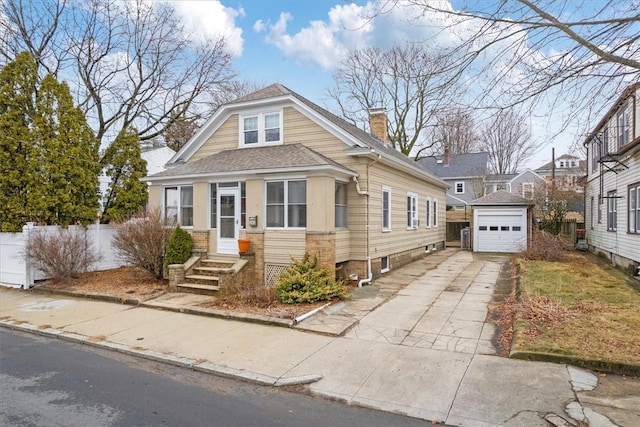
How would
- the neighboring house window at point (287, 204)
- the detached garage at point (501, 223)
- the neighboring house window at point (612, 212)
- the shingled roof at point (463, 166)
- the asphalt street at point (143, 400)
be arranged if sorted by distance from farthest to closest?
the shingled roof at point (463, 166) < the detached garage at point (501, 223) < the neighboring house window at point (612, 212) < the neighboring house window at point (287, 204) < the asphalt street at point (143, 400)

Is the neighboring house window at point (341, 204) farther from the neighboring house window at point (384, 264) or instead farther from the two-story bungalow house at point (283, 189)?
the neighboring house window at point (384, 264)

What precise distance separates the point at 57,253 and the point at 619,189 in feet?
62.9

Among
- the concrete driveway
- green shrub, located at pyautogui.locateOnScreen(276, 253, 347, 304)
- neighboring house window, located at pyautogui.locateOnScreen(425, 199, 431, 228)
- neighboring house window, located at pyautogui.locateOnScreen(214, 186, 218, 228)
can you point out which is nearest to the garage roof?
neighboring house window, located at pyautogui.locateOnScreen(425, 199, 431, 228)

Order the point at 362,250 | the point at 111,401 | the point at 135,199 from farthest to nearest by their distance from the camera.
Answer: the point at 135,199, the point at 362,250, the point at 111,401

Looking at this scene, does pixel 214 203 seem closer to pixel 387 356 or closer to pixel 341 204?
pixel 341 204

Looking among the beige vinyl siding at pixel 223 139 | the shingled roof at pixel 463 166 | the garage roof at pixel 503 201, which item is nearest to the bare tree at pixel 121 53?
the beige vinyl siding at pixel 223 139

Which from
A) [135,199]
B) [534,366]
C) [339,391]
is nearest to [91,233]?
[135,199]

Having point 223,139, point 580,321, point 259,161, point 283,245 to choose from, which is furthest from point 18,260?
point 580,321

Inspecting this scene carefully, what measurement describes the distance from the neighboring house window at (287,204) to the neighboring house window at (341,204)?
3.53 ft

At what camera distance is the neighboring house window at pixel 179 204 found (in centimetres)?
1262

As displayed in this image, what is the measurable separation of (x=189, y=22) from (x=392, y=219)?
43.1 feet

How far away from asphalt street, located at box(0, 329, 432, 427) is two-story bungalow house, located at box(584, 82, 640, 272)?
30.3 feet

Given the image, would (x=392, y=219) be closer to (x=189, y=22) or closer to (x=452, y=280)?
(x=452, y=280)

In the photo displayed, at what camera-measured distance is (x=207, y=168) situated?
11.9 m
